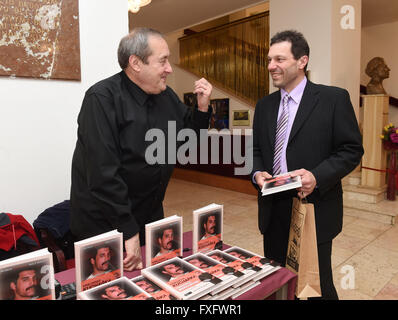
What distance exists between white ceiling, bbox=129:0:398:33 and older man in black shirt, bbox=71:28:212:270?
4994 millimetres

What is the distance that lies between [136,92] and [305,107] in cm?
91

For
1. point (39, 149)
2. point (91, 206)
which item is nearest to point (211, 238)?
point (91, 206)

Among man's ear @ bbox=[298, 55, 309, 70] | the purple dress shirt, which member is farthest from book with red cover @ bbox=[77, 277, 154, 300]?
man's ear @ bbox=[298, 55, 309, 70]

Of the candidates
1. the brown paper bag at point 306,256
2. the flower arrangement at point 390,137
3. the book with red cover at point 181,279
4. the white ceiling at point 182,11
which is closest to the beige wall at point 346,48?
the flower arrangement at point 390,137

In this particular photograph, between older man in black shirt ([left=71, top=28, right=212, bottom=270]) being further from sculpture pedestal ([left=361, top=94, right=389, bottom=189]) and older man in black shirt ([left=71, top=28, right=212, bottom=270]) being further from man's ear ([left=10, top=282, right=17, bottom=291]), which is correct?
sculpture pedestal ([left=361, top=94, right=389, bottom=189])

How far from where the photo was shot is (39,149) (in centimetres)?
219

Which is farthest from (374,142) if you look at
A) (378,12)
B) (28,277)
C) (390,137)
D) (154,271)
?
(28,277)

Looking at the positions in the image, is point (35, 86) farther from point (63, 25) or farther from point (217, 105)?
point (217, 105)

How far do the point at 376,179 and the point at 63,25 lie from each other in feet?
15.5

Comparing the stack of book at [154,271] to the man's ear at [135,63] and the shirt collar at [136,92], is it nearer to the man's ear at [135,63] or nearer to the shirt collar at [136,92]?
the shirt collar at [136,92]

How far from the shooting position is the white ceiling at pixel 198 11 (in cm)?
585

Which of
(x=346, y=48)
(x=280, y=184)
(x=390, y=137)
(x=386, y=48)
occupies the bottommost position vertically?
(x=280, y=184)

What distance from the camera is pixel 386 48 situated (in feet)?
22.2

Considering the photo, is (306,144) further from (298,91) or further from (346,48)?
(346,48)
